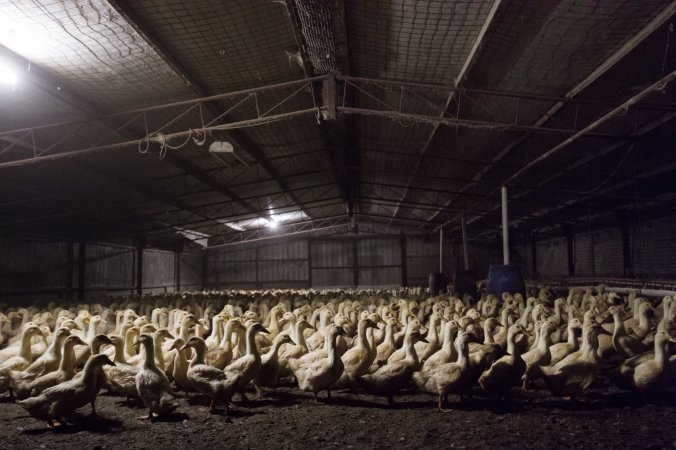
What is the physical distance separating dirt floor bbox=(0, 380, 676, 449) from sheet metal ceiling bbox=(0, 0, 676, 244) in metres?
5.48

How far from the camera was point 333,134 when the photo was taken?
13859mm

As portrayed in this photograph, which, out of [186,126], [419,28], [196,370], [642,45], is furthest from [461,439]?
[186,126]

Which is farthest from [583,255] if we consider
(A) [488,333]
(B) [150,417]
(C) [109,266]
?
(C) [109,266]

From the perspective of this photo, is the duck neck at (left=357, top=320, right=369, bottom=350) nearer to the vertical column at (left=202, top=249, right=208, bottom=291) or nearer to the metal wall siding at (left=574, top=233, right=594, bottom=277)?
the metal wall siding at (left=574, top=233, right=594, bottom=277)

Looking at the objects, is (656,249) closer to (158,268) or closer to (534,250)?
(534,250)

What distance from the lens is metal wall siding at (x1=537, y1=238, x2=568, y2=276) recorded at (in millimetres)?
25703

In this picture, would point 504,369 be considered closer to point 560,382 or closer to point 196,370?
point 560,382

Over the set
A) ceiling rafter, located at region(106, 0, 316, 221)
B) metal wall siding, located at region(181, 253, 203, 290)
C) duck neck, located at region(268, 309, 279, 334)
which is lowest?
duck neck, located at region(268, 309, 279, 334)

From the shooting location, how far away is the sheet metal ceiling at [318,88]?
6988 millimetres

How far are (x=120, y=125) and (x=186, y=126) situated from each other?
1514 millimetres

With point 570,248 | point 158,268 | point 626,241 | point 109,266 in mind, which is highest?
point 626,241

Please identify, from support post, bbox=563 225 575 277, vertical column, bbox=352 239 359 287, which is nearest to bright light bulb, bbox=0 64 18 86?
support post, bbox=563 225 575 277

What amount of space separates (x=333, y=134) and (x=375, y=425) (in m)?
9.80

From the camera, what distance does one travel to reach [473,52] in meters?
8.02
